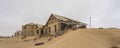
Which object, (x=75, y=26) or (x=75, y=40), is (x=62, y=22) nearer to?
(x=75, y=26)

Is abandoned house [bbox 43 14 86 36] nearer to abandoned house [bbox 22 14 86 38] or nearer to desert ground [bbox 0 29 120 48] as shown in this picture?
abandoned house [bbox 22 14 86 38]

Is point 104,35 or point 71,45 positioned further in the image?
point 104,35

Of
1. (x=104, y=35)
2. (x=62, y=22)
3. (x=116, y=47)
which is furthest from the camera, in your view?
(x=62, y=22)

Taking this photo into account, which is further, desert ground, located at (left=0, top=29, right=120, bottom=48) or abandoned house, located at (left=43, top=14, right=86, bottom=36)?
Answer: abandoned house, located at (left=43, top=14, right=86, bottom=36)

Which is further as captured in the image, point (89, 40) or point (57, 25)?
point (57, 25)

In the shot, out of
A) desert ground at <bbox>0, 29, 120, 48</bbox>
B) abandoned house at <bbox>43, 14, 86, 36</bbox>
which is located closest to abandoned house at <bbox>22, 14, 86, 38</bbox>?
abandoned house at <bbox>43, 14, 86, 36</bbox>

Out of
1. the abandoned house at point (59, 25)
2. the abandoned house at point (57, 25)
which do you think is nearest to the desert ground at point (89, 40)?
the abandoned house at point (57, 25)

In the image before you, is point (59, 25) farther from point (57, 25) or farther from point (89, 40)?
point (89, 40)

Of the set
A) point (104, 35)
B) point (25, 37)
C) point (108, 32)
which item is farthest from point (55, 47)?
point (25, 37)

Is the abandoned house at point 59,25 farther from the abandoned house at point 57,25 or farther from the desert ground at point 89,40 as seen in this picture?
the desert ground at point 89,40

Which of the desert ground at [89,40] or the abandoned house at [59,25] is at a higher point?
the abandoned house at [59,25]

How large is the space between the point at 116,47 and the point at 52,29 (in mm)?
20672

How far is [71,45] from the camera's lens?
2792 cm

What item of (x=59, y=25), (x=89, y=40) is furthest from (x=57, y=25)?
(x=89, y=40)
